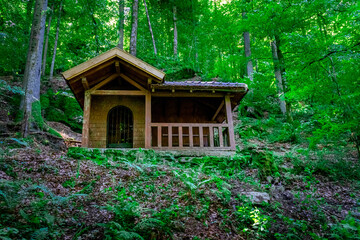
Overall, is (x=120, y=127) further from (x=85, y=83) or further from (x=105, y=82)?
(x=85, y=83)

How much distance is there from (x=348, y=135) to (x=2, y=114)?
52.9 feet

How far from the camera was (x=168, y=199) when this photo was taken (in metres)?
5.87

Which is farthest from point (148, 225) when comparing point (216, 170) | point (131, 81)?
point (131, 81)

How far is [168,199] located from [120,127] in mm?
6580

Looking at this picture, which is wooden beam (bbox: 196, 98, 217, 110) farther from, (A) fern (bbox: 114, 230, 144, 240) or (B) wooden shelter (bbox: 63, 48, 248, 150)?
(A) fern (bbox: 114, 230, 144, 240)

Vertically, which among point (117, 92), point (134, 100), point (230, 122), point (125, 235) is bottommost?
point (125, 235)

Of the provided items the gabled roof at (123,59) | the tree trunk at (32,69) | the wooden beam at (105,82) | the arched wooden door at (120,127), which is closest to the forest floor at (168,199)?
the tree trunk at (32,69)

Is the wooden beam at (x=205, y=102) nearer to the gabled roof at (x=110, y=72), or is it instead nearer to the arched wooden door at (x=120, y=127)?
the gabled roof at (x=110, y=72)

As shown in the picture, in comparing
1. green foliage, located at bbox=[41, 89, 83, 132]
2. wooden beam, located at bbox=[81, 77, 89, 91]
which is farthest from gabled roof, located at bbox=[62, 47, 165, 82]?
green foliage, located at bbox=[41, 89, 83, 132]

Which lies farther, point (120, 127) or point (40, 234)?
point (120, 127)

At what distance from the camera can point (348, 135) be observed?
8.96 meters

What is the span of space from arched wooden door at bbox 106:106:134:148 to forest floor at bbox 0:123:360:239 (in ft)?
7.45

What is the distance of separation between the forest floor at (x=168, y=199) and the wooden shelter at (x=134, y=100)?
6.48ft

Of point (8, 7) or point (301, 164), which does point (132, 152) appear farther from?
point (8, 7)
